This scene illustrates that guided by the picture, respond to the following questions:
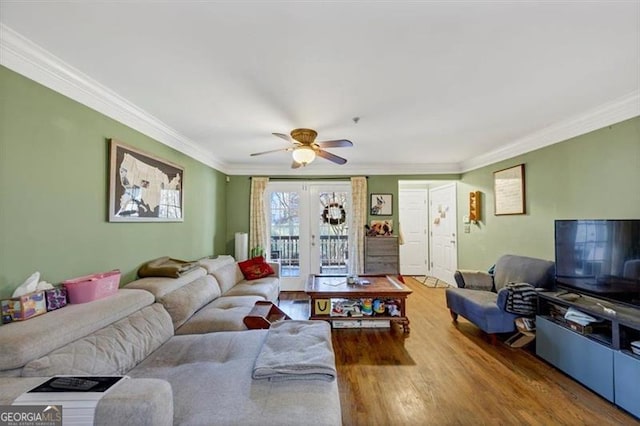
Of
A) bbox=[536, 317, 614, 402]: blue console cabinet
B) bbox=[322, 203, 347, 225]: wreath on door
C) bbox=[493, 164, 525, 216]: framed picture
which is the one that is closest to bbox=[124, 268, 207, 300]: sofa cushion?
bbox=[322, 203, 347, 225]: wreath on door

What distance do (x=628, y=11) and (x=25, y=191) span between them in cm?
344

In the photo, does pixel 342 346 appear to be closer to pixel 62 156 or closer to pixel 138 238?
pixel 138 238

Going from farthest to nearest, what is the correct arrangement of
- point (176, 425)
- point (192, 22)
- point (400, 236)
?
point (400, 236), point (192, 22), point (176, 425)

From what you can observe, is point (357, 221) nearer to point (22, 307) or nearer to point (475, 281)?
point (475, 281)

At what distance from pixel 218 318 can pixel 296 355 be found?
114cm

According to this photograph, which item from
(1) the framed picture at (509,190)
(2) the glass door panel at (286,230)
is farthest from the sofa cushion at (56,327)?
(1) the framed picture at (509,190)

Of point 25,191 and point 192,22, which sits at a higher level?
point 192,22

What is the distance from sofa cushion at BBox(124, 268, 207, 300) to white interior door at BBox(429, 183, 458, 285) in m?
4.73

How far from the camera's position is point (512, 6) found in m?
1.37

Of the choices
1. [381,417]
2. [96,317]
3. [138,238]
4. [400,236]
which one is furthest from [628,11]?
[400,236]

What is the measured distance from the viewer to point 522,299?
112 inches

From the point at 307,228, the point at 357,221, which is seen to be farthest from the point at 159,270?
the point at 357,221

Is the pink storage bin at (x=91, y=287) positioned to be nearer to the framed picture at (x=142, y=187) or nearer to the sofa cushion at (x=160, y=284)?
the sofa cushion at (x=160, y=284)

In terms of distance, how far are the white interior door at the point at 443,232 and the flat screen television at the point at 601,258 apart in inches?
110
